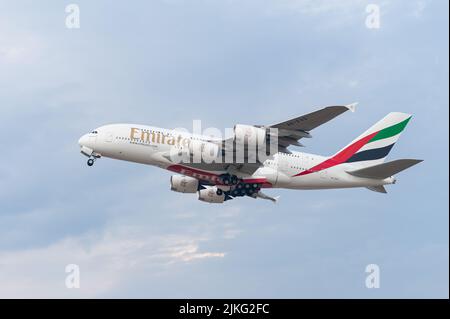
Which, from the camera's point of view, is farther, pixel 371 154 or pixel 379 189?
pixel 371 154

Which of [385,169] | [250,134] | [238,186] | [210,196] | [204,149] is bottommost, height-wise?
[210,196]

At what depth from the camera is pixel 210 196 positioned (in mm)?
74188

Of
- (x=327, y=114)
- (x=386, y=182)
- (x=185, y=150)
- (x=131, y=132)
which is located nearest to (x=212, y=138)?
(x=185, y=150)

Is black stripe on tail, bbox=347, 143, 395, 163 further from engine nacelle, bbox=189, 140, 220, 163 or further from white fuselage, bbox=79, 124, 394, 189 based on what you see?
engine nacelle, bbox=189, 140, 220, 163

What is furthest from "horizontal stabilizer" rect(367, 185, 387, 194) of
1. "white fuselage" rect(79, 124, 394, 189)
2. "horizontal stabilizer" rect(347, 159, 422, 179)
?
"horizontal stabilizer" rect(347, 159, 422, 179)

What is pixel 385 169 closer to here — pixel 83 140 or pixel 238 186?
pixel 238 186

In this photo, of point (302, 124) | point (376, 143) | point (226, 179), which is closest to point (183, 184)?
point (226, 179)

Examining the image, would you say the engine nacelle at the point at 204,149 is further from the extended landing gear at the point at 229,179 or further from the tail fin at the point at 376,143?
the tail fin at the point at 376,143

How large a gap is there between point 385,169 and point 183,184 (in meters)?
17.7

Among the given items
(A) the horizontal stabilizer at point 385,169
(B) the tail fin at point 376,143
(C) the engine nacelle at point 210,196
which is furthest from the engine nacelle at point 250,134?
(C) the engine nacelle at point 210,196

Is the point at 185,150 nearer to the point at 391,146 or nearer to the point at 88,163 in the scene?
the point at 88,163

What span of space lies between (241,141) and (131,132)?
9444 mm

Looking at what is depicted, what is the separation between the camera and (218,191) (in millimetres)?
73500

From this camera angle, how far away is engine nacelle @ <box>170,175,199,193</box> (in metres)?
72.6
